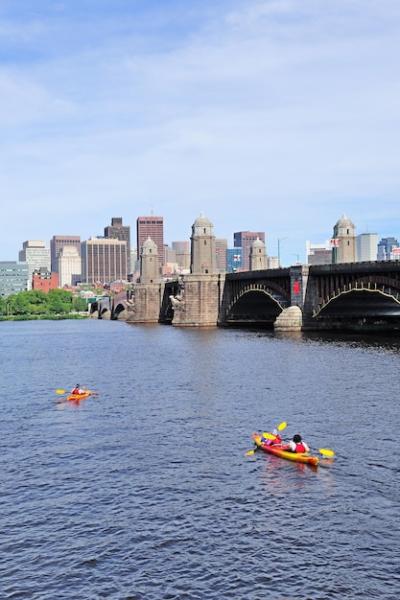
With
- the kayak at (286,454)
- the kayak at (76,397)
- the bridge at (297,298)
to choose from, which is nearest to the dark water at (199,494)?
the kayak at (286,454)

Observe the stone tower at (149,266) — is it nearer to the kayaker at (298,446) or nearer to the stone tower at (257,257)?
the stone tower at (257,257)

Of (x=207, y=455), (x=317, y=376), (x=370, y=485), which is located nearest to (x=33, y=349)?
(x=317, y=376)

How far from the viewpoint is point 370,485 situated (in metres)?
31.3

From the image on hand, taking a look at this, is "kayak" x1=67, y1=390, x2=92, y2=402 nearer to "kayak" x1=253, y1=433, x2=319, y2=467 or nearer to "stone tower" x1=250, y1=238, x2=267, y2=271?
"kayak" x1=253, y1=433, x2=319, y2=467

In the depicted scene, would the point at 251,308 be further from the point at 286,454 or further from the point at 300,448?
the point at 300,448

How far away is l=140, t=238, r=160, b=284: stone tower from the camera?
189000 mm

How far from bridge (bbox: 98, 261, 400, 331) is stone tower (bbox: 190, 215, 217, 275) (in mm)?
5251

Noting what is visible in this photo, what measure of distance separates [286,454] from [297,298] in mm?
80001

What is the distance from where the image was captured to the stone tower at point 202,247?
506 ft

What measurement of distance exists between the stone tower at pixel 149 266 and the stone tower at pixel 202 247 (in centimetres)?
3473

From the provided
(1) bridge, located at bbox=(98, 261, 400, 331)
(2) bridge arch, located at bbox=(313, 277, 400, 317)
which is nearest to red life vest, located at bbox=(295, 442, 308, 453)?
(1) bridge, located at bbox=(98, 261, 400, 331)

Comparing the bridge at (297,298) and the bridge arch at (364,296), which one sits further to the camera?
the bridge at (297,298)

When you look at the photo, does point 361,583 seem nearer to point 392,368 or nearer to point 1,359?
point 392,368

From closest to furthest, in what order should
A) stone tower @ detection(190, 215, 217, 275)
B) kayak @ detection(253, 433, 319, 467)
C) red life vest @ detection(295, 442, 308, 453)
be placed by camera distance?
1. kayak @ detection(253, 433, 319, 467)
2. red life vest @ detection(295, 442, 308, 453)
3. stone tower @ detection(190, 215, 217, 275)
